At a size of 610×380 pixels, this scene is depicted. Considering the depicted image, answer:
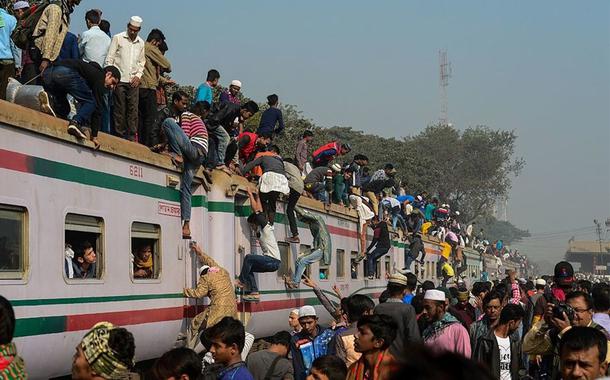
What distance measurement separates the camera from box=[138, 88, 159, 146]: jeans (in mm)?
12844

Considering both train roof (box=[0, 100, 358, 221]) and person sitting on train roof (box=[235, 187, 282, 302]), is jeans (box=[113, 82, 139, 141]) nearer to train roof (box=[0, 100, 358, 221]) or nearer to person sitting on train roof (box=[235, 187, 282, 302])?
train roof (box=[0, 100, 358, 221])

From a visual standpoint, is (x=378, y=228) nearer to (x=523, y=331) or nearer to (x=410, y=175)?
(x=523, y=331)

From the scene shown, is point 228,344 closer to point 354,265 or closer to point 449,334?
point 449,334

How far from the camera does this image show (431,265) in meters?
33.3

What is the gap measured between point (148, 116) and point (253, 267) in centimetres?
266

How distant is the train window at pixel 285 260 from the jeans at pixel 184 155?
3938 mm

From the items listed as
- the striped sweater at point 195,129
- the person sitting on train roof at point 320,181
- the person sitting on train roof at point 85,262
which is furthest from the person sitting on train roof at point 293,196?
the person sitting on train roof at point 85,262

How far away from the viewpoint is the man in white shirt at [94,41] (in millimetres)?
12914

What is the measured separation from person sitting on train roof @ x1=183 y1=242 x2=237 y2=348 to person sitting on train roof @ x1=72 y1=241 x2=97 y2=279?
228cm

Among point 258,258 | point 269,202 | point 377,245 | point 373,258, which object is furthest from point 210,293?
point 377,245

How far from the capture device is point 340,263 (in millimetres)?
20234

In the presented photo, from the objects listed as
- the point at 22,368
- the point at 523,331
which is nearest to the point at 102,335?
the point at 22,368

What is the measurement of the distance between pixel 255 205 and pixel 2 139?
672cm

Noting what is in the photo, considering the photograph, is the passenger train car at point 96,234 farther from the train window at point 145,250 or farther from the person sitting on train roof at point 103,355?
the person sitting on train roof at point 103,355
